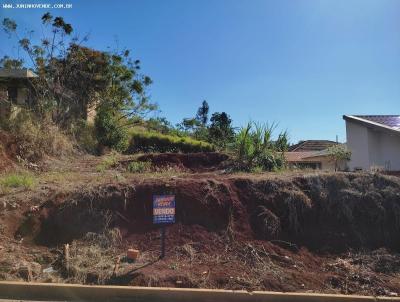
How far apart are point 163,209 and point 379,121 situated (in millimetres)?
15839

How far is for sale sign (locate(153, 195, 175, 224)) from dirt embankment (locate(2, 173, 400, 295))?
596 mm

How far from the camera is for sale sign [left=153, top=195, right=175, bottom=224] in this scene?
716 cm

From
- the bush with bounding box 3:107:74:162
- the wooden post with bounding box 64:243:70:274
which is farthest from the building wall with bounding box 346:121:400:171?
the wooden post with bounding box 64:243:70:274

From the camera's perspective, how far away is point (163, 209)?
23.6 ft

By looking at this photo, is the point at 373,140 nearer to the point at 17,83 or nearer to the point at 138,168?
the point at 138,168

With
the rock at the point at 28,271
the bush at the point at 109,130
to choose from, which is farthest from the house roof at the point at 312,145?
the rock at the point at 28,271

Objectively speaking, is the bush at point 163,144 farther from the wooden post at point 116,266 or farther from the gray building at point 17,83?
the wooden post at point 116,266

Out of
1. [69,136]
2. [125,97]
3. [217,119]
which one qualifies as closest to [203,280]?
[69,136]

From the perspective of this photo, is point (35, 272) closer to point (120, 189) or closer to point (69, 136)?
point (120, 189)

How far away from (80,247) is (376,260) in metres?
4.77

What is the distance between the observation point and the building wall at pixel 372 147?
18.7 metres

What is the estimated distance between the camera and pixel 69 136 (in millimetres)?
18062

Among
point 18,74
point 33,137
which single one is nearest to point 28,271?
point 33,137

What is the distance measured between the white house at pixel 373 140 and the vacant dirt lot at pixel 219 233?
9.98m
